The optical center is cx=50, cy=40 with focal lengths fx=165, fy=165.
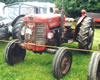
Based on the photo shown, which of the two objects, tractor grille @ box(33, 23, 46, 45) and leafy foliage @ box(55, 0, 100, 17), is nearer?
tractor grille @ box(33, 23, 46, 45)

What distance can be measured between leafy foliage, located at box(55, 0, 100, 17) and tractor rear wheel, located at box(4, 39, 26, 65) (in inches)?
558

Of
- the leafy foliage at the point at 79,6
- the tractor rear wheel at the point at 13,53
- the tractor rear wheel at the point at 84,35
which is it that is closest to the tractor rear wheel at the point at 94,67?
the tractor rear wheel at the point at 84,35

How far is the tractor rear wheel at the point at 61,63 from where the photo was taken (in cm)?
367

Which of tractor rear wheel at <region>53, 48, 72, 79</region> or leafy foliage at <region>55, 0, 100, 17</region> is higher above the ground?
leafy foliage at <region>55, 0, 100, 17</region>

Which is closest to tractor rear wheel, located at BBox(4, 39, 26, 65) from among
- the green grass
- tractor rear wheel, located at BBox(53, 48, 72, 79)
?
the green grass

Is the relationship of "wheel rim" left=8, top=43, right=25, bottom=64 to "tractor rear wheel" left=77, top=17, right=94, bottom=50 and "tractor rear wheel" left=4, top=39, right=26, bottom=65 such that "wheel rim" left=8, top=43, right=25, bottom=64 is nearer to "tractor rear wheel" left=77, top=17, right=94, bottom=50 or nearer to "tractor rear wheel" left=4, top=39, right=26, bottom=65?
"tractor rear wheel" left=4, top=39, right=26, bottom=65

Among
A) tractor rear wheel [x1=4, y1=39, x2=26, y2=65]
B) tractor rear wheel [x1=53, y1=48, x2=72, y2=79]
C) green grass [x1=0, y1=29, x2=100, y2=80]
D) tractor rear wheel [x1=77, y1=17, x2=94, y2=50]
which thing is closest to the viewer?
tractor rear wheel [x1=53, y1=48, x2=72, y2=79]

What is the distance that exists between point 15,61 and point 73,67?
1652 mm

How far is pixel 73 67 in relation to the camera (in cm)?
459

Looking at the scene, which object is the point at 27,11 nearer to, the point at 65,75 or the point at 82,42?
the point at 82,42

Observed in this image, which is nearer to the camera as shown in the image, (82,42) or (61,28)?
(61,28)

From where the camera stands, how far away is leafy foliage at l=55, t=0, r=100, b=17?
17405mm

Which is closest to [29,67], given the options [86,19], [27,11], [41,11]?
[86,19]

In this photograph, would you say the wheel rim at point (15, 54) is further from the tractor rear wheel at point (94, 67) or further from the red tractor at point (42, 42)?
the tractor rear wheel at point (94, 67)
